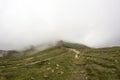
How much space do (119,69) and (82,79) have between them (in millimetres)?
46151

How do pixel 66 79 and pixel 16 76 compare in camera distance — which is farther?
pixel 16 76

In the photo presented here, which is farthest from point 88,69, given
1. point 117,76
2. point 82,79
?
point 82,79

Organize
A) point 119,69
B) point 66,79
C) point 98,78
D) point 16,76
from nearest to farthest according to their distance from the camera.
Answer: point 66,79 → point 98,78 → point 16,76 → point 119,69

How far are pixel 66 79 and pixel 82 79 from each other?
8.45 meters

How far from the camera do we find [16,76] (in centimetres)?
13988

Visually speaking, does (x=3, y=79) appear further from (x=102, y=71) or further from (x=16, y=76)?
(x=102, y=71)

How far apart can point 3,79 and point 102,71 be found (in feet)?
200

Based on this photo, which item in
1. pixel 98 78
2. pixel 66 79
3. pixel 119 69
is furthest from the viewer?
pixel 119 69

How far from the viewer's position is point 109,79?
119 metres

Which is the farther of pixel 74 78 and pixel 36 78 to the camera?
pixel 36 78

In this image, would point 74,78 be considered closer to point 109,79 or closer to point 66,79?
point 66,79

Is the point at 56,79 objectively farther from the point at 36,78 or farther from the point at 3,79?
the point at 3,79

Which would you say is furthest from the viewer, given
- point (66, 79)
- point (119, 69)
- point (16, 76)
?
point (119, 69)

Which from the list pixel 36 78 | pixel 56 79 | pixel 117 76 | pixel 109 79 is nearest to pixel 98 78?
pixel 109 79
